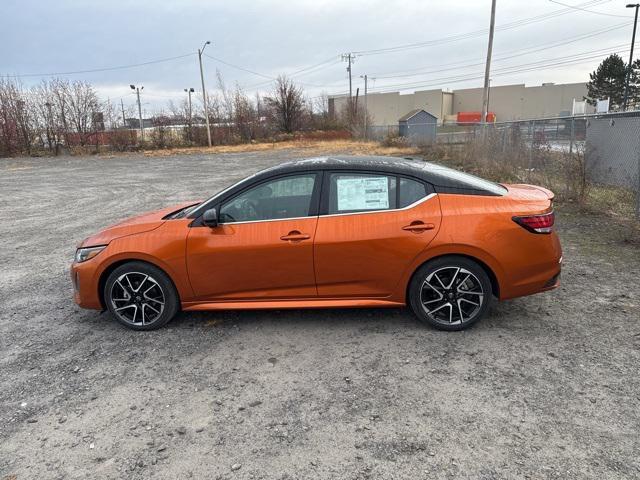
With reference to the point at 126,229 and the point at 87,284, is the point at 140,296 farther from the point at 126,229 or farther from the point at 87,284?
the point at 126,229

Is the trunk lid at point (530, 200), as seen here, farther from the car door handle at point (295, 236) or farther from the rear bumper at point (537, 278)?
the car door handle at point (295, 236)

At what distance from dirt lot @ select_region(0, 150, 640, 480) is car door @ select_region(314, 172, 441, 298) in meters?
0.49

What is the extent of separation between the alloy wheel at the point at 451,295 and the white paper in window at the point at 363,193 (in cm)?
78

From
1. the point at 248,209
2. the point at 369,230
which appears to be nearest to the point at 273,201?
the point at 248,209

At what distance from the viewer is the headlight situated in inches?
170

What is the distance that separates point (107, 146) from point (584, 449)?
42.1m

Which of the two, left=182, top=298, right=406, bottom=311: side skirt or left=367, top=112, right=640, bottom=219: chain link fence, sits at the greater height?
left=367, top=112, right=640, bottom=219: chain link fence

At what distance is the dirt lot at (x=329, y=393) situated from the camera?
2.63 metres

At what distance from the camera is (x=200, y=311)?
181 inches

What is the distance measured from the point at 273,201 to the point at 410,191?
4.02ft

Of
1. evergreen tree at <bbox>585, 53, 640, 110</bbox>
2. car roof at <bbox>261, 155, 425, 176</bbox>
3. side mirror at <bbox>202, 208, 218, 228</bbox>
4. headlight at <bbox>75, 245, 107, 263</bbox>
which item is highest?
evergreen tree at <bbox>585, 53, 640, 110</bbox>

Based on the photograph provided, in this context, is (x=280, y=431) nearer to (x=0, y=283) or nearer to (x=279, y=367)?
(x=279, y=367)

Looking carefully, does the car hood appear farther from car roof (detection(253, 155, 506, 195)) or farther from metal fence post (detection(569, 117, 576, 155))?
metal fence post (detection(569, 117, 576, 155))

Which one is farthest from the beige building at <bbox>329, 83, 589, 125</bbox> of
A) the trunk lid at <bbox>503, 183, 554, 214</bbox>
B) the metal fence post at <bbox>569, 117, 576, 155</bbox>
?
the trunk lid at <bbox>503, 183, 554, 214</bbox>
